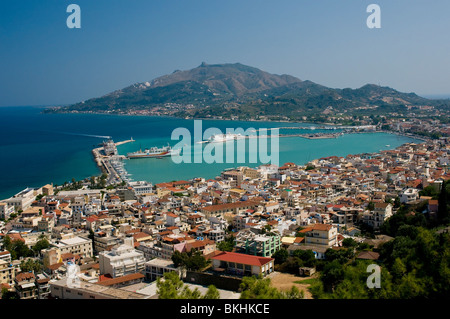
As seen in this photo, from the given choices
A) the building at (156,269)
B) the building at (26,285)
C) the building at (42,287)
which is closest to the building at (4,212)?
the building at (26,285)

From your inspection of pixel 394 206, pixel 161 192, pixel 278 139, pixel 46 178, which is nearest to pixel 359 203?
pixel 394 206

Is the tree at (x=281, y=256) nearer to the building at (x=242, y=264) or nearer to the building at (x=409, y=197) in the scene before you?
the building at (x=242, y=264)

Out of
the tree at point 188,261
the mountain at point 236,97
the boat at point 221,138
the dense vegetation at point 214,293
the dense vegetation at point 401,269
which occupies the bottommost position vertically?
the tree at point 188,261

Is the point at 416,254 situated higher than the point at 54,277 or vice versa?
the point at 416,254

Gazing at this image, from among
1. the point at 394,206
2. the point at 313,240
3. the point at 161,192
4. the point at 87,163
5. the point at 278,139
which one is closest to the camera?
the point at 313,240

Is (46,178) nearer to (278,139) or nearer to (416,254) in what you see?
(416,254)

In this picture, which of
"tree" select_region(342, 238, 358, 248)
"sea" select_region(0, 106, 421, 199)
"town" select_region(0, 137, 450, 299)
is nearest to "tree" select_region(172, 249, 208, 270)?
"town" select_region(0, 137, 450, 299)
